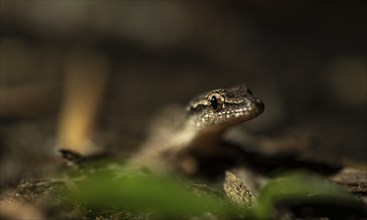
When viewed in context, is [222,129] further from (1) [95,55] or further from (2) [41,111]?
(1) [95,55]

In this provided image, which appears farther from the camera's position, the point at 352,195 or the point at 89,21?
the point at 89,21

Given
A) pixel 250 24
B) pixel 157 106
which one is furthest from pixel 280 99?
pixel 250 24

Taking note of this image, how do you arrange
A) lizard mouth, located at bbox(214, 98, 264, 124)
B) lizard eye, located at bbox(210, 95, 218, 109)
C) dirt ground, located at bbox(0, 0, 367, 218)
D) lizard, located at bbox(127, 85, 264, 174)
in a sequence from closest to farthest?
lizard mouth, located at bbox(214, 98, 264, 124)
lizard, located at bbox(127, 85, 264, 174)
lizard eye, located at bbox(210, 95, 218, 109)
dirt ground, located at bbox(0, 0, 367, 218)

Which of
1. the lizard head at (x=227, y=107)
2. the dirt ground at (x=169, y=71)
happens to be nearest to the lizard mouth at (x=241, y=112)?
the lizard head at (x=227, y=107)

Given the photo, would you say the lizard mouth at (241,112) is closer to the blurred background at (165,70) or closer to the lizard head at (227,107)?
the lizard head at (227,107)

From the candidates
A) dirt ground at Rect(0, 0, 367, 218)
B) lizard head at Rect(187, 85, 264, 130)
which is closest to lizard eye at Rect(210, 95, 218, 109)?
lizard head at Rect(187, 85, 264, 130)

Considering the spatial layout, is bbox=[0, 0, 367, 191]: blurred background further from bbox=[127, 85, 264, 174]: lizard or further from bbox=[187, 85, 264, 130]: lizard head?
bbox=[187, 85, 264, 130]: lizard head

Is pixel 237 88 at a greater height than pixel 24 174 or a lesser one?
greater

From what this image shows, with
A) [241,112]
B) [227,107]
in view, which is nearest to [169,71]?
[227,107]
